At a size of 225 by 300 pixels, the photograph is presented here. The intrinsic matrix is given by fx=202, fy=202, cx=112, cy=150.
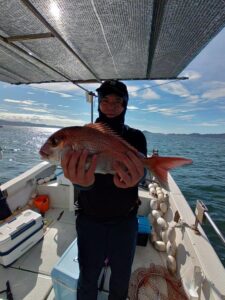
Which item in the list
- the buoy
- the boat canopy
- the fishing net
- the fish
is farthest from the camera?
the buoy

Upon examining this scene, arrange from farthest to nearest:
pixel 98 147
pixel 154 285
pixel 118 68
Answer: pixel 118 68, pixel 154 285, pixel 98 147

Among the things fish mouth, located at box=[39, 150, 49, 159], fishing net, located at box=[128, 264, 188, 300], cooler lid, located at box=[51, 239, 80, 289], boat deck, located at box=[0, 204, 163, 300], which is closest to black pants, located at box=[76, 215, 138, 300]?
cooler lid, located at box=[51, 239, 80, 289]

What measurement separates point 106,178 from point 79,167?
41cm

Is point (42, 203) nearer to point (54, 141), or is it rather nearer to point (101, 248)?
point (101, 248)

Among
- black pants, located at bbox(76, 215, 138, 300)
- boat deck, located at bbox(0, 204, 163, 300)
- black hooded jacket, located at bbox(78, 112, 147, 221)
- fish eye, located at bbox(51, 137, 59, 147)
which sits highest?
fish eye, located at bbox(51, 137, 59, 147)

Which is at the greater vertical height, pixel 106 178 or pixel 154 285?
pixel 106 178

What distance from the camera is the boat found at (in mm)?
2025

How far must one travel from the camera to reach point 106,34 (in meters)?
2.47

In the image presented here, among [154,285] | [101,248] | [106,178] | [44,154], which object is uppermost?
[44,154]

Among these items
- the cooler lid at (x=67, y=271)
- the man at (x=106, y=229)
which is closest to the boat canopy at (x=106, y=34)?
the man at (x=106, y=229)

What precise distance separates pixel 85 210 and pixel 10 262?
2126mm

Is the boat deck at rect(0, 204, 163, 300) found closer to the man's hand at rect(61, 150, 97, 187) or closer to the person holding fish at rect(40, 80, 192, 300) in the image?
the person holding fish at rect(40, 80, 192, 300)

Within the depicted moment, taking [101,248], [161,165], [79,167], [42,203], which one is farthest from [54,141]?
[42,203]

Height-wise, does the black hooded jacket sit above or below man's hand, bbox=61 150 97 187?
below
